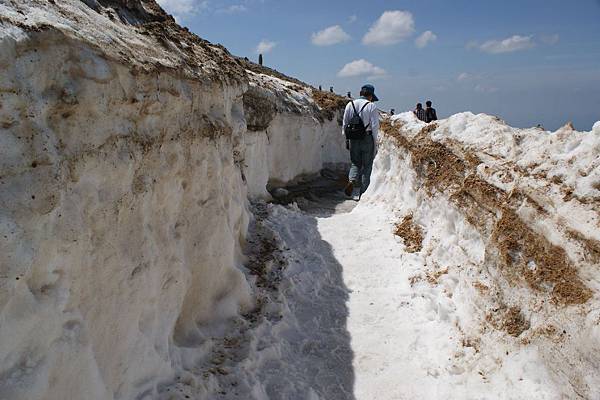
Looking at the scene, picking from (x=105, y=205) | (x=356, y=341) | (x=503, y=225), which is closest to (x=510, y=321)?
(x=503, y=225)

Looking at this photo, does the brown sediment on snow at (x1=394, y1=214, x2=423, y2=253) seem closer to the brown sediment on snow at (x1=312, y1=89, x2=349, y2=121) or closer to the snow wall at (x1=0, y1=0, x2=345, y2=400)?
the snow wall at (x1=0, y1=0, x2=345, y2=400)

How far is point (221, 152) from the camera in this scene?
6633 millimetres

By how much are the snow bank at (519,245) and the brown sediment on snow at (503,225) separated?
0.5 inches

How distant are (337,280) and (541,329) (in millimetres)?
3613

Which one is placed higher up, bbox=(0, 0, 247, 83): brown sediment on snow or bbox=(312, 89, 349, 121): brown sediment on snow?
bbox=(0, 0, 247, 83): brown sediment on snow

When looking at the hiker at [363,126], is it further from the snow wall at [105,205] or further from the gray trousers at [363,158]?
the snow wall at [105,205]

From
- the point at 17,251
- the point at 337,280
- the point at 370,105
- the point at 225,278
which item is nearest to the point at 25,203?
the point at 17,251

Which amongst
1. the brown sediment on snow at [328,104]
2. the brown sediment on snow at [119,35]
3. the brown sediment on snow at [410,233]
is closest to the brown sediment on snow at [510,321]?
the brown sediment on snow at [410,233]

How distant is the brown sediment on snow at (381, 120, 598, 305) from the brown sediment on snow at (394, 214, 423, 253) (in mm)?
741

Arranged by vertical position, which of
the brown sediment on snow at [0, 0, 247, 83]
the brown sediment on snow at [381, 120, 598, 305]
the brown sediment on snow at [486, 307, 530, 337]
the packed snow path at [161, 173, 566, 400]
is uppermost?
the brown sediment on snow at [0, 0, 247, 83]

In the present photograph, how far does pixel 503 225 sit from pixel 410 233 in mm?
2822

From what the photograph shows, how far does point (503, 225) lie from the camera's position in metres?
5.79

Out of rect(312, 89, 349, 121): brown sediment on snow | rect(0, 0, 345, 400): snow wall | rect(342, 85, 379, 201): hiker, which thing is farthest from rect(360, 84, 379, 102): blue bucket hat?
rect(312, 89, 349, 121): brown sediment on snow

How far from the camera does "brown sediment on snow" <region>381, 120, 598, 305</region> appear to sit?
4.66 meters
